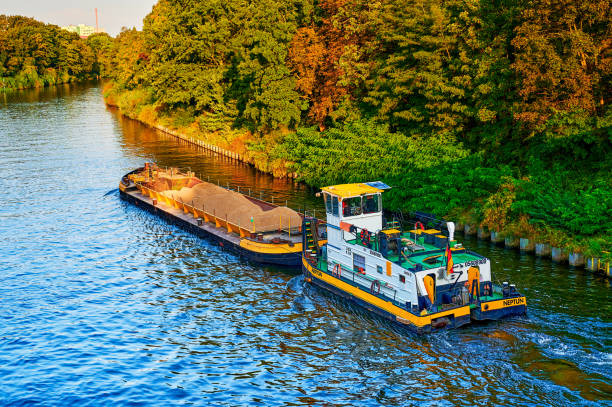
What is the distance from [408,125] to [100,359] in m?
44.3

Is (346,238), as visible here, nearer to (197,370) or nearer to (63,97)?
(197,370)

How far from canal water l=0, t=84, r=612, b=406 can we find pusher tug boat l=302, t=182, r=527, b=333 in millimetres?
962

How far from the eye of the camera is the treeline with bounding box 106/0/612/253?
46.7 metres

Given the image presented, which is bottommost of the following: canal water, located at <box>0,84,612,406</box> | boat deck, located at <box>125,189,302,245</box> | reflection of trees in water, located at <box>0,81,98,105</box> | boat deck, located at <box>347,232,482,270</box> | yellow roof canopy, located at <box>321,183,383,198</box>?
canal water, located at <box>0,84,612,406</box>

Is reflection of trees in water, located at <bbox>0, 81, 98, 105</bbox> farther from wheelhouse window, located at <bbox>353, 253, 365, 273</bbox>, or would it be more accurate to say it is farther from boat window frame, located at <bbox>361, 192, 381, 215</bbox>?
wheelhouse window, located at <bbox>353, 253, 365, 273</bbox>

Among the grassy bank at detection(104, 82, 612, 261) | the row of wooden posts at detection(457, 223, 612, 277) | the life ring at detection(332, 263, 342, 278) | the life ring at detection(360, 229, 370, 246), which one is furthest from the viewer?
the grassy bank at detection(104, 82, 612, 261)

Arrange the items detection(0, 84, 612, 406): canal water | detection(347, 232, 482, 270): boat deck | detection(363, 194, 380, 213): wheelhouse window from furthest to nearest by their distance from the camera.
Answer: detection(363, 194, 380, 213): wheelhouse window, detection(347, 232, 482, 270): boat deck, detection(0, 84, 612, 406): canal water

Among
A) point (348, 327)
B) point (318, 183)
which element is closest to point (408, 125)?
point (318, 183)

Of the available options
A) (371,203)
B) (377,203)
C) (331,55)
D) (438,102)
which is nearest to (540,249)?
(377,203)

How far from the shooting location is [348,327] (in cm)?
3366

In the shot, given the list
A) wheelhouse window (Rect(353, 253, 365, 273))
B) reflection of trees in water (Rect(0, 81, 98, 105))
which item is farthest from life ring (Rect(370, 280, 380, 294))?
reflection of trees in water (Rect(0, 81, 98, 105))

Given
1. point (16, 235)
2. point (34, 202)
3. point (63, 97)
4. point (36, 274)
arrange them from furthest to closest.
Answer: point (63, 97) < point (34, 202) < point (16, 235) < point (36, 274)

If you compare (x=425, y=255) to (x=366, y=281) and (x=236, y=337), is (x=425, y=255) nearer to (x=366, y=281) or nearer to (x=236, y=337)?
(x=366, y=281)

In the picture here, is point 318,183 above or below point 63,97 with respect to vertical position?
below
